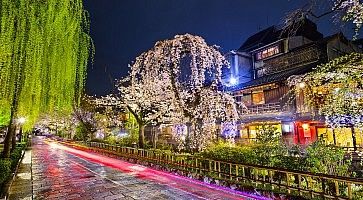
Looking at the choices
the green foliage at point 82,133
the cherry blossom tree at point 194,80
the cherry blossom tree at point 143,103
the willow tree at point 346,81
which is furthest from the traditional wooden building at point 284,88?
the green foliage at point 82,133

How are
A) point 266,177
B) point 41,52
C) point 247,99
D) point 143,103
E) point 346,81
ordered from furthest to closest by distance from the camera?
1. point 247,99
2. point 143,103
3. point 266,177
4. point 346,81
5. point 41,52

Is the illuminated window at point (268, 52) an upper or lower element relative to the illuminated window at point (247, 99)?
upper

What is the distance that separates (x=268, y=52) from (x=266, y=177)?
27118 millimetres

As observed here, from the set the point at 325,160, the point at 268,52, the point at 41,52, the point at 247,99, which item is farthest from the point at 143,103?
the point at 268,52

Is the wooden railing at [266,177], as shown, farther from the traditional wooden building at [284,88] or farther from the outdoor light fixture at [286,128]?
the outdoor light fixture at [286,128]

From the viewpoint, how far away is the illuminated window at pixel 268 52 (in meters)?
33.0

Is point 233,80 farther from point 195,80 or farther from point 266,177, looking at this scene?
point 266,177

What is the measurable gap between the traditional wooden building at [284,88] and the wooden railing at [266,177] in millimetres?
12593

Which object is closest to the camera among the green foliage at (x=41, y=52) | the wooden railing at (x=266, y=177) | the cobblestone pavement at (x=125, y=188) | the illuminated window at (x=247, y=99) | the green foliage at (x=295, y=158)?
the green foliage at (x=41, y=52)

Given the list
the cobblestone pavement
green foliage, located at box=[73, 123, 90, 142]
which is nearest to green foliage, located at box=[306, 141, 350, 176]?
the cobblestone pavement

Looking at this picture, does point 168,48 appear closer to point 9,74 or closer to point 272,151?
point 272,151

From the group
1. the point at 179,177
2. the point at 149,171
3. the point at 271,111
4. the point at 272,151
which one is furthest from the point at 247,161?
the point at 271,111

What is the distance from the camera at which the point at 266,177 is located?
10336 mm

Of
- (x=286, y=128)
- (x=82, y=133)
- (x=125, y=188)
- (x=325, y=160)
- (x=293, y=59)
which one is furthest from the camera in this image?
(x=82, y=133)
